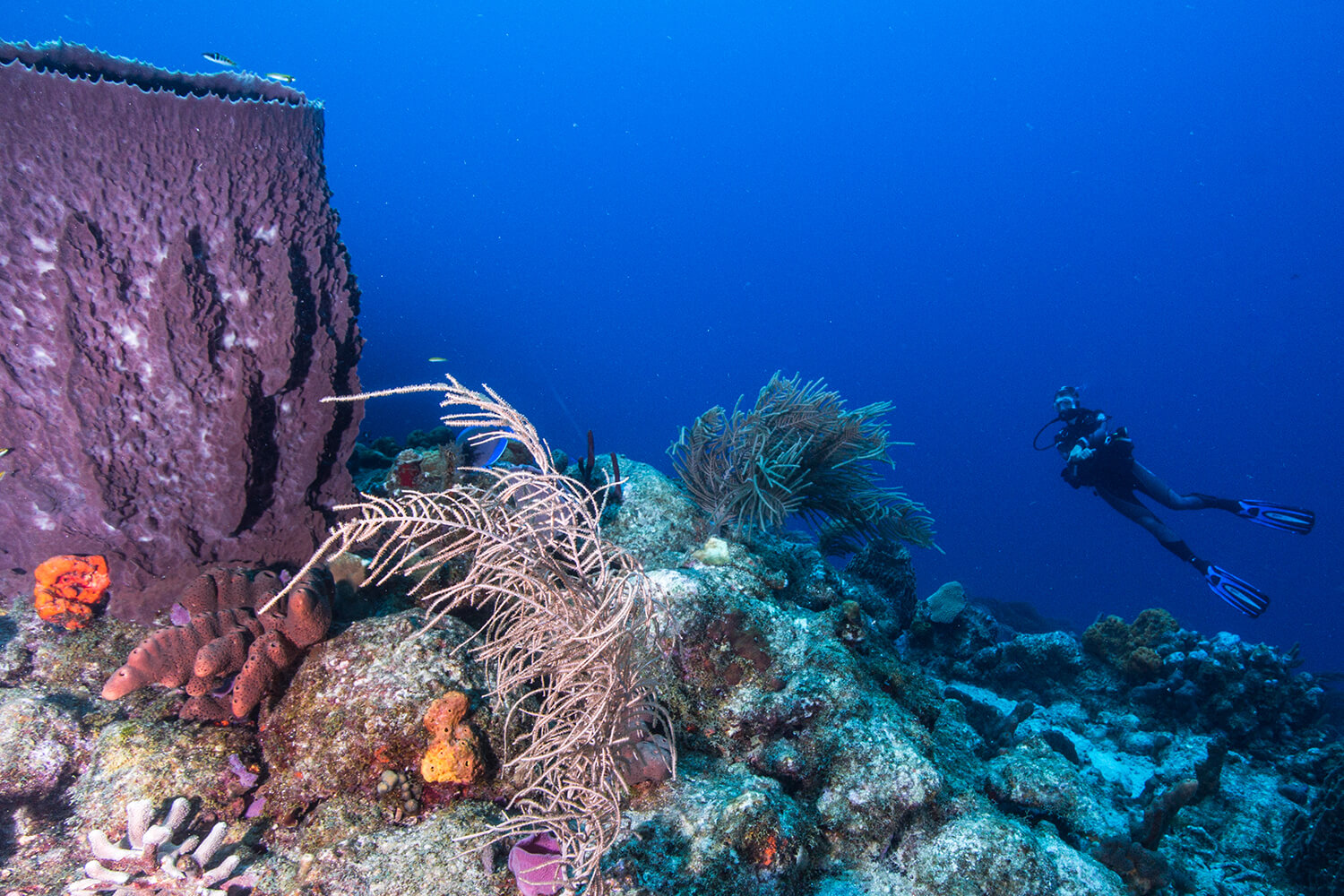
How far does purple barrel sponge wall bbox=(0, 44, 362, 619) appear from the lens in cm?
273

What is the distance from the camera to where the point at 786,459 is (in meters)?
4.76

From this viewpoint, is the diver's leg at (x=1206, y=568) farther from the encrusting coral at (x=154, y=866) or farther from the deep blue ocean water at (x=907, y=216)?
the deep blue ocean water at (x=907, y=216)

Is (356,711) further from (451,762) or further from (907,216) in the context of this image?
(907,216)

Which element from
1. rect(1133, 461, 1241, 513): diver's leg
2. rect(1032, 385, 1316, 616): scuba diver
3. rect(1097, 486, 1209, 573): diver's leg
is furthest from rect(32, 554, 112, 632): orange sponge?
rect(1133, 461, 1241, 513): diver's leg

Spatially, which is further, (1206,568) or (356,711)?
(1206,568)

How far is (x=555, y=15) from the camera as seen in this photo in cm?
10950

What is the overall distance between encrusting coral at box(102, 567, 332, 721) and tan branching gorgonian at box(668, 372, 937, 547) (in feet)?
10.4

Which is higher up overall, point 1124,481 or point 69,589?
point 1124,481

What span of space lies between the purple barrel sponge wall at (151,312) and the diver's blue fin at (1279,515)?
42.6 feet

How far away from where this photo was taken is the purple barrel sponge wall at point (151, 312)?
2.73m

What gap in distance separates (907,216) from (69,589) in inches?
4685

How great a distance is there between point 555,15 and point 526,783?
141090 millimetres

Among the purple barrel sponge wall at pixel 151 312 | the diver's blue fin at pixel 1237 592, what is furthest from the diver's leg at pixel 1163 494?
the purple barrel sponge wall at pixel 151 312

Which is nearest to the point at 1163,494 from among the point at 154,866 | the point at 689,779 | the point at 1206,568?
the point at 1206,568
